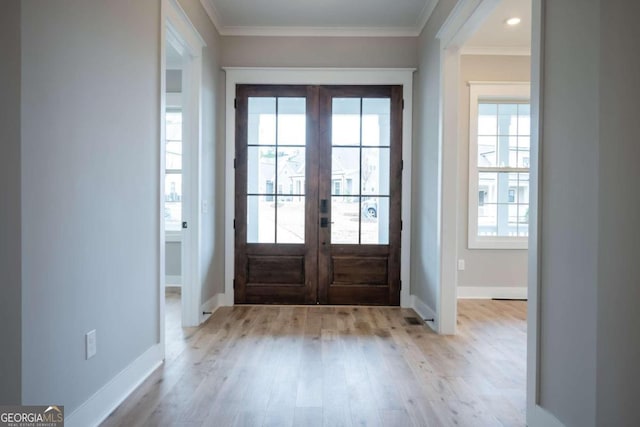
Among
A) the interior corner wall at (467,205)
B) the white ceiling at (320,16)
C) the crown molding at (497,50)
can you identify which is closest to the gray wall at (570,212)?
the white ceiling at (320,16)

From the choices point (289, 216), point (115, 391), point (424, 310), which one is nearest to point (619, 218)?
point (115, 391)

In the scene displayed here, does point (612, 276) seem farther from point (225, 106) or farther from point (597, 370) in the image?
point (225, 106)

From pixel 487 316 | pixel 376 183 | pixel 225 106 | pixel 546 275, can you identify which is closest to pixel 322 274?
pixel 376 183

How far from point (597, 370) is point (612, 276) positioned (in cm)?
36

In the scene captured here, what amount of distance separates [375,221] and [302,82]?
1.68 metres

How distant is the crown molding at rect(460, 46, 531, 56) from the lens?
446cm

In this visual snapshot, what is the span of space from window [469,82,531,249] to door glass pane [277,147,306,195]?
2.00 meters

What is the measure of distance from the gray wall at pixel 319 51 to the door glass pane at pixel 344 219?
4.78 feet

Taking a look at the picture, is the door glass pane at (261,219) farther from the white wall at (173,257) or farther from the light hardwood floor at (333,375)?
the white wall at (173,257)

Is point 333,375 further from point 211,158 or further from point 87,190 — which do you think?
point 211,158

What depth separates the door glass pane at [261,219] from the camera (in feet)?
13.7

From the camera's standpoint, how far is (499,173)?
4648 mm

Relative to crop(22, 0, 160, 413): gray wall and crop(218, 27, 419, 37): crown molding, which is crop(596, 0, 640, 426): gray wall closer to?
crop(22, 0, 160, 413): gray wall

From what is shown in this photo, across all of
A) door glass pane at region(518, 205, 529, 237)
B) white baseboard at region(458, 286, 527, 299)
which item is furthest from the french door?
door glass pane at region(518, 205, 529, 237)
